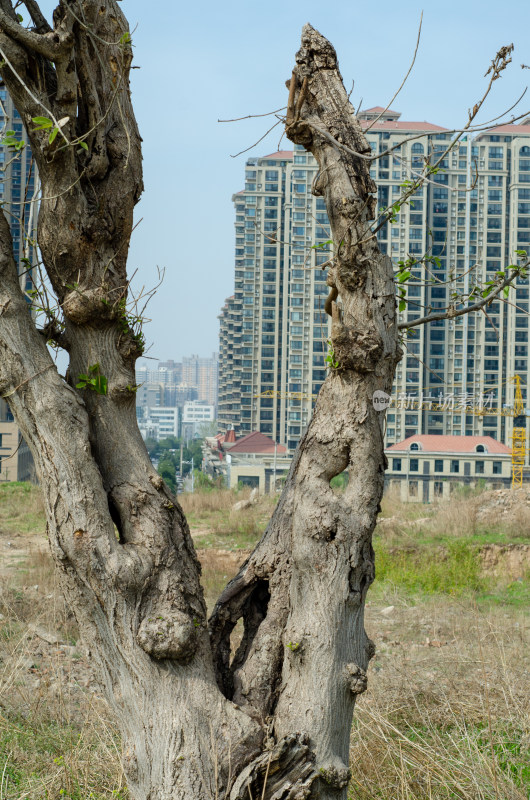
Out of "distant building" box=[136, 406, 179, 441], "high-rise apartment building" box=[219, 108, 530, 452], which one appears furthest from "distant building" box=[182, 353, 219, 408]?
"high-rise apartment building" box=[219, 108, 530, 452]

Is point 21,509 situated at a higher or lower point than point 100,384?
lower

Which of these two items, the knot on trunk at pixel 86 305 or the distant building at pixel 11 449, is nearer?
the knot on trunk at pixel 86 305

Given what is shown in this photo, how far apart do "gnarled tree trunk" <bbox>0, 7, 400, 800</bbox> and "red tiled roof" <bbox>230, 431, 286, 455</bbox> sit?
31730 mm

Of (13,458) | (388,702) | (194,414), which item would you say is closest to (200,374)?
(194,414)

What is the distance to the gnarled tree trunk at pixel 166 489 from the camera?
1867 mm

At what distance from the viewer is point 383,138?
3747 cm

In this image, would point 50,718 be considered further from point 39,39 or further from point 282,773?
point 39,39

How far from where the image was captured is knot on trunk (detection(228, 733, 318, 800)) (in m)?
1.80

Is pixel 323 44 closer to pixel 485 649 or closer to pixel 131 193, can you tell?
pixel 131 193

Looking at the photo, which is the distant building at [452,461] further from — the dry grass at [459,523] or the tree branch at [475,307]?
the tree branch at [475,307]

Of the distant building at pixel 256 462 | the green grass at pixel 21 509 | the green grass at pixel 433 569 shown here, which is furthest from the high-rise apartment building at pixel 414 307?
the green grass at pixel 433 569

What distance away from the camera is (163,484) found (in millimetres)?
2131

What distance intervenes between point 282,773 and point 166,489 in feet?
2.85

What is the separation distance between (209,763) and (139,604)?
453mm
